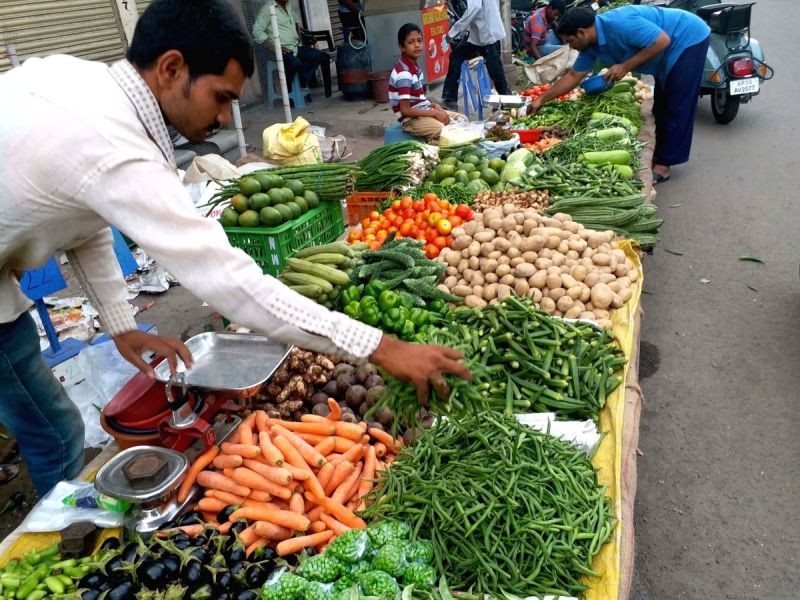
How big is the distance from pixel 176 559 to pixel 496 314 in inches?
79.3

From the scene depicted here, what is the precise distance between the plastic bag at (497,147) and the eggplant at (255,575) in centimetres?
502

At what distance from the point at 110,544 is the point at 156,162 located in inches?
59.2

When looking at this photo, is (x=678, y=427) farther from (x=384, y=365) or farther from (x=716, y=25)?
(x=716, y=25)

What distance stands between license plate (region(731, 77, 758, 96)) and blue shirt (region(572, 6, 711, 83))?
2.11 meters

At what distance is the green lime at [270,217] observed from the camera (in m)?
4.35

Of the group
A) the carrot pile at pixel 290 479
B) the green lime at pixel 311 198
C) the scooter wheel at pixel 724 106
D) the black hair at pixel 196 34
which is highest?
the black hair at pixel 196 34

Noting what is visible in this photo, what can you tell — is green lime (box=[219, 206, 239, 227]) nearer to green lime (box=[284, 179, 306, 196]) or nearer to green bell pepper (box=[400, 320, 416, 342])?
green lime (box=[284, 179, 306, 196])

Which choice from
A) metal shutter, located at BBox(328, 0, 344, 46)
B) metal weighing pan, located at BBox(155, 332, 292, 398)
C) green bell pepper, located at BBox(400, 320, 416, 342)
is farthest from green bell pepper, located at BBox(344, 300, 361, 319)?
metal shutter, located at BBox(328, 0, 344, 46)

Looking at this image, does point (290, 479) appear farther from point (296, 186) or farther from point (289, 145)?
point (289, 145)

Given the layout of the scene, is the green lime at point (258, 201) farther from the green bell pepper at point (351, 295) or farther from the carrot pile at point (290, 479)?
the carrot pile at point (290, 479)

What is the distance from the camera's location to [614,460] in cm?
266

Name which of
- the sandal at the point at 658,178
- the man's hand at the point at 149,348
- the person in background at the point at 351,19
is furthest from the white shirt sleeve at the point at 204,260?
the person in background at the point at 351,19

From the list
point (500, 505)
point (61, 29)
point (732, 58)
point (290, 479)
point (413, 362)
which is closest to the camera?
point (413, 362)

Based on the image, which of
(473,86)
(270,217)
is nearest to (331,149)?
(473,86)
